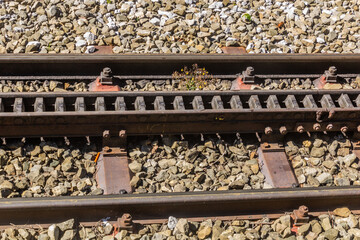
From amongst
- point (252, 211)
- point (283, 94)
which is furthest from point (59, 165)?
point (283, 94)

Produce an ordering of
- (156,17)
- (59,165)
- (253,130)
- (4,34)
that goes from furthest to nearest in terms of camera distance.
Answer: (156,17) < (4,34) < (253,130) < (59,165)

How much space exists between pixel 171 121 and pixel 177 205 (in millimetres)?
1600

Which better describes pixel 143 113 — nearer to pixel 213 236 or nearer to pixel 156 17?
pixel 213 236

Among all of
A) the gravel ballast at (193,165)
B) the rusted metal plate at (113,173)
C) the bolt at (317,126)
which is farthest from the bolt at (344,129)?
the rusted metal plate at (113,173)

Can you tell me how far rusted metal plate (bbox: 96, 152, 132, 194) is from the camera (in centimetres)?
786

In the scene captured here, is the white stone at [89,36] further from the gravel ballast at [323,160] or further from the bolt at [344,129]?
the bolt at [344,129]

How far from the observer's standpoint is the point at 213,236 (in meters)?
7.28

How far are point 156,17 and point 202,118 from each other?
293cm

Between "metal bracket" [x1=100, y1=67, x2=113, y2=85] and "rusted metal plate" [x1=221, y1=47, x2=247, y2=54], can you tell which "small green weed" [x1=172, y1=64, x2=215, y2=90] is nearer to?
"rusted metal plate" [x1=221, y1=47, x2=247, y2=54]

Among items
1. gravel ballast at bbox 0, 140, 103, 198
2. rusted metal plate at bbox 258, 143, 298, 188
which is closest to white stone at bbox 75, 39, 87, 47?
gravel ballast at bbox 0, 140, 103, 198

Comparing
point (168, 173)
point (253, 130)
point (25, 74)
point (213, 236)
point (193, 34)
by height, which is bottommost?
point (213, 236)

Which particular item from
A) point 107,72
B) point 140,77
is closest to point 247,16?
point 140,77

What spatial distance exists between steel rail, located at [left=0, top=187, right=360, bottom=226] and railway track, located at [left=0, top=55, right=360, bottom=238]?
0.04 ft

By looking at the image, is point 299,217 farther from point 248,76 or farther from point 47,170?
point 47,170
